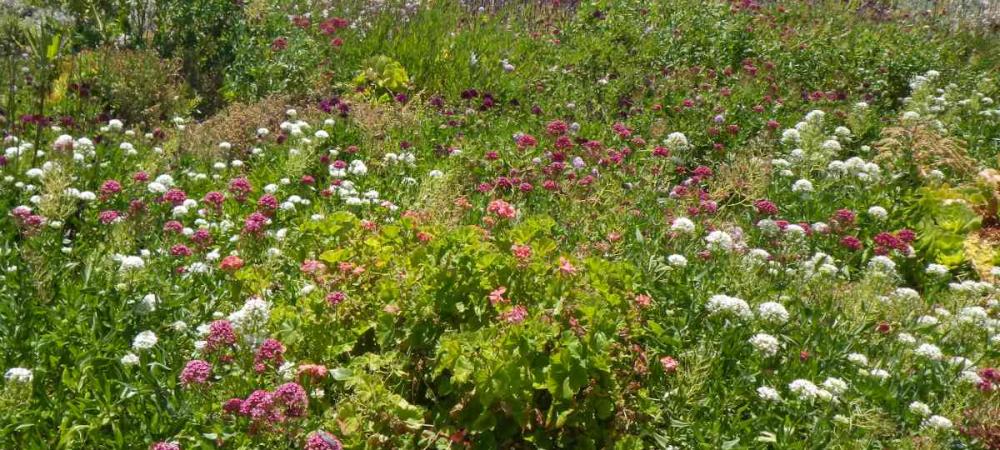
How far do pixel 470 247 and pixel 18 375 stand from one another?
1.71 meters

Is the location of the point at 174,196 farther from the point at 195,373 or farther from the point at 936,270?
the point at 936,270

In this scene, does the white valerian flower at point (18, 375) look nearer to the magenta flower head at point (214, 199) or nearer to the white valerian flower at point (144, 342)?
the white valerian flower at point (144, 342)

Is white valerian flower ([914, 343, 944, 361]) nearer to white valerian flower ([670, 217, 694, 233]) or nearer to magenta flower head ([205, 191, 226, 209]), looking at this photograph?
white valerian flower ([670, 217, 694, 233])

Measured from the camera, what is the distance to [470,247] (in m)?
3.43

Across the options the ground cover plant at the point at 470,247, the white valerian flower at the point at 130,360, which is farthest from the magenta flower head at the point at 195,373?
the white valerian flower at the point at 130,360

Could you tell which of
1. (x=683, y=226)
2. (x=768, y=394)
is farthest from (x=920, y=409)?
(x=683, y=226)

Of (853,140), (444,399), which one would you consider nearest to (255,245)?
(444,399)

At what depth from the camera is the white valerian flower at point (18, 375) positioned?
274cm

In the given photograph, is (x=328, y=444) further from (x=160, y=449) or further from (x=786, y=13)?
(x=786, y=13)

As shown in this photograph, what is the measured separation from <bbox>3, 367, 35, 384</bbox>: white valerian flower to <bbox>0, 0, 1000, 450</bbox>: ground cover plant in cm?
1

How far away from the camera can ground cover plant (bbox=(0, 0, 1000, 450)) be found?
10.1 feet

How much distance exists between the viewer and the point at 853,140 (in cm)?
711

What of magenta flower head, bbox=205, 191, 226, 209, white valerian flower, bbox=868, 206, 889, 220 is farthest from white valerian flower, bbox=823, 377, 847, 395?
magenta flower head, bbox=205, 191, 226, 209

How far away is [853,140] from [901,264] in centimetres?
203
